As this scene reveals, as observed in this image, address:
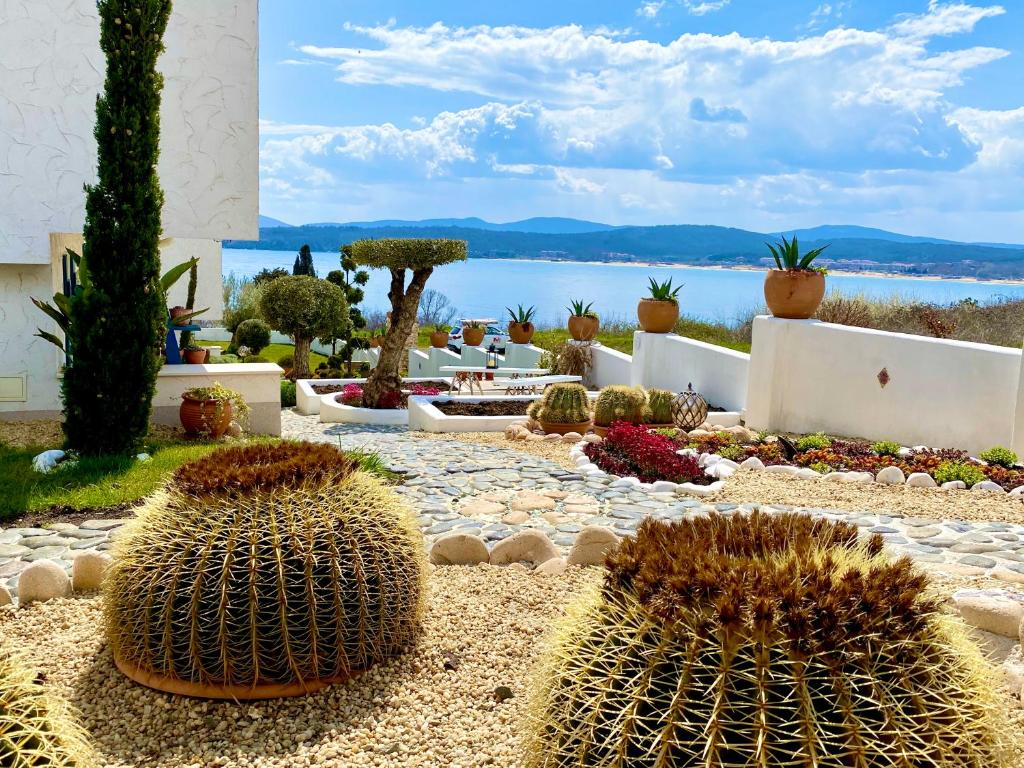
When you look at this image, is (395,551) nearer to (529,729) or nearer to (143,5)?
(529,729)

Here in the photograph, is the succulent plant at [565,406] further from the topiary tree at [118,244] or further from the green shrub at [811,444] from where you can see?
the topiary tree at [118,244]

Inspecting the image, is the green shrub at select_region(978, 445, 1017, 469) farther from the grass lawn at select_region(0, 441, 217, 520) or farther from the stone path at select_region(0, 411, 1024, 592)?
the grass lawn at select_region(0, 441, 217, 520)

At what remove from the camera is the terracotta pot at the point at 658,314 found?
14.8 m

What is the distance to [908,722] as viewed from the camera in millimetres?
1946

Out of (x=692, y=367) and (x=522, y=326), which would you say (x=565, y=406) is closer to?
(x=692, y=367)

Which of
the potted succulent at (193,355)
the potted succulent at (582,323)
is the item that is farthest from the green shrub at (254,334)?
the potted succulent at (582,323)

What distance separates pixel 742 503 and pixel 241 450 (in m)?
4.40

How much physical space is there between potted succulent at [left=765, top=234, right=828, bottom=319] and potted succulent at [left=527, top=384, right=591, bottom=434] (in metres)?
2.76

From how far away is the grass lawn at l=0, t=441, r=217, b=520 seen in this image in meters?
6.62

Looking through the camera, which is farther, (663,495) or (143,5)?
(143,5)

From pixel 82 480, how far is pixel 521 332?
1409cm

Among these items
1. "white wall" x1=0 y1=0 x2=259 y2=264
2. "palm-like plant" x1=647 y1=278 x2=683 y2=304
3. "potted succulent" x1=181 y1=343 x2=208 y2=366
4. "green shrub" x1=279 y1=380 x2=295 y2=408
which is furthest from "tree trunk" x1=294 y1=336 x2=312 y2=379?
"white wall" x1=0 y1=0 x2=259 y2=264

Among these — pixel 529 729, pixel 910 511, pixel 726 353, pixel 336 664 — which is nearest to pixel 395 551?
pixel 336 664

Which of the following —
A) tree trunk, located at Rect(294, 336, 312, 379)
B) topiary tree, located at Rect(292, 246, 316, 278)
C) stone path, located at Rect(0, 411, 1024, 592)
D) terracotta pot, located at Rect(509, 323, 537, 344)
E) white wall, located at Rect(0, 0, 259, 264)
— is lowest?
tree trunk, located at Rect(294, 336, 312, 379)
